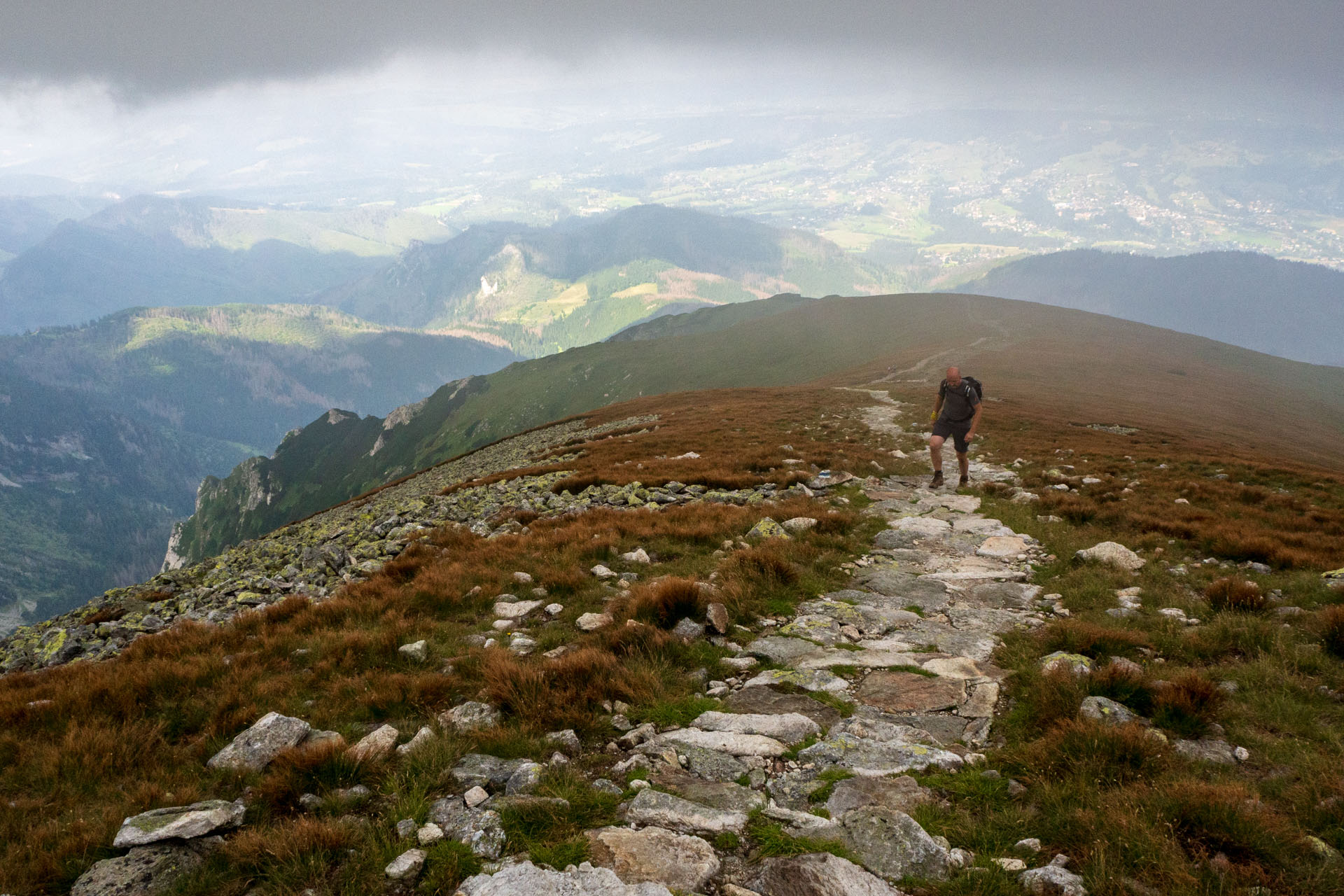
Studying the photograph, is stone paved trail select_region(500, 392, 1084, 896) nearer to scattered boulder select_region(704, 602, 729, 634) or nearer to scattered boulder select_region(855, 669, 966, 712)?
scattered boulder select_region(855, 669, 966, 712)

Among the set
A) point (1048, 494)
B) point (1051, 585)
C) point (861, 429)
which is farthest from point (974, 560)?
point (861, 429)

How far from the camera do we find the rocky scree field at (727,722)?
14.7 feet

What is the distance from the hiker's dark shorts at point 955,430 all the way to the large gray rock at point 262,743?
64.8 ft

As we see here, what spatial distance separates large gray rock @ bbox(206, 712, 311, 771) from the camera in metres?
6.14

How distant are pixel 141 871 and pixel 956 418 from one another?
860 inches

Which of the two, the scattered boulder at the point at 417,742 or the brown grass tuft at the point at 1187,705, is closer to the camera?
the brown grass tuft at the point at 1187,705

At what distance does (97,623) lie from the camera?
15.3 m

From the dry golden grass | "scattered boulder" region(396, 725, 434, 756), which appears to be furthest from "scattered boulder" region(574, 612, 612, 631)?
"scattered boulder" region(396, 725, 434, 756)

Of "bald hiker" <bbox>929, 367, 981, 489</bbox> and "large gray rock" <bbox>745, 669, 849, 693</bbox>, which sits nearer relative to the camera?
"large gray rock" <bbox>745, 669, 849, 693</bbox>

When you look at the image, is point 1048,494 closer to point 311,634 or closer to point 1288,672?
point 1288,672

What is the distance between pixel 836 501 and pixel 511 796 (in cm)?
1406

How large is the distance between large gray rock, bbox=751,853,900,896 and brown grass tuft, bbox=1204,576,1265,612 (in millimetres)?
7969

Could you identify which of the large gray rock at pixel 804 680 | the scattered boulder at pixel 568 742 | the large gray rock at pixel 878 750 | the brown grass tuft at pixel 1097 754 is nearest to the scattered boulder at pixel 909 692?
the large gray rock at pixel 804 680

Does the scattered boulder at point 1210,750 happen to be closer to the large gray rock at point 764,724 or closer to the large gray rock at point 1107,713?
the large gray rock at point 1107,713
